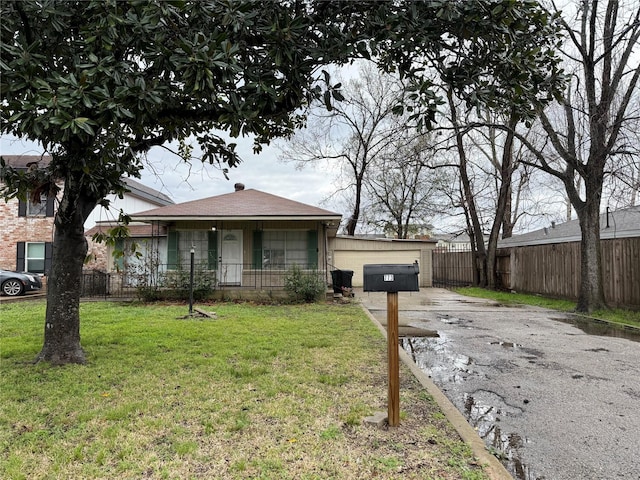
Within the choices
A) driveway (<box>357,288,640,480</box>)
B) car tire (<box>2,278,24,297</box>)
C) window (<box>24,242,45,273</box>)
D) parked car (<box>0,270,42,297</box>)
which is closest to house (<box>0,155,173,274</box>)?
window (<box>24,242,45,273</box>)

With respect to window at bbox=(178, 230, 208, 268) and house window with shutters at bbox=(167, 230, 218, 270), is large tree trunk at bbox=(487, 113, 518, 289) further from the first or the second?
window at bbox=(178, 230, 208, 268)

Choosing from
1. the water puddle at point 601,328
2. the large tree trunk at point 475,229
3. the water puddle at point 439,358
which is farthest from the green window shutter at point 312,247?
the large tree trunk at point 475,229

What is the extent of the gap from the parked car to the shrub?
30.9 feet

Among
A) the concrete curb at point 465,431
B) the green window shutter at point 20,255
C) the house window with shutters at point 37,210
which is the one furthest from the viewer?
the house window with shutters at point 37,210

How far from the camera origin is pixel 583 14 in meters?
9.72

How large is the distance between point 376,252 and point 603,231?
8981mm

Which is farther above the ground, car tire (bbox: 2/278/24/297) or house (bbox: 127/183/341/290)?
house (bbox: 127/183/341/290)

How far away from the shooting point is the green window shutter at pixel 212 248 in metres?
14.0

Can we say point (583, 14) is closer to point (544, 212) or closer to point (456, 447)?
point (456, 447)

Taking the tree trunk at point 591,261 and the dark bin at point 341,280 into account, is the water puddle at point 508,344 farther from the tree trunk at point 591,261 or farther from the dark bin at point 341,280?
the dark bin at point 341,280

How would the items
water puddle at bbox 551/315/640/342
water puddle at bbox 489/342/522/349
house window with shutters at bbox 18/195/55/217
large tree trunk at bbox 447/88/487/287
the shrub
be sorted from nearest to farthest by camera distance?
water puddle at bbox 489/342/522/349 < water puddle at bbox 551/315/640/342 < the shrub < house window with shutters at bbox 18/195/55/217 < large tree trunk at bbox 447/88/487/287

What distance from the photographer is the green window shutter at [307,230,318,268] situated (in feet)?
45.9

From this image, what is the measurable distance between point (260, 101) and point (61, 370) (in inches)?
146

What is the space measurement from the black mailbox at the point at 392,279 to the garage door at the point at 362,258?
16382 mm
